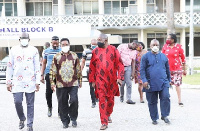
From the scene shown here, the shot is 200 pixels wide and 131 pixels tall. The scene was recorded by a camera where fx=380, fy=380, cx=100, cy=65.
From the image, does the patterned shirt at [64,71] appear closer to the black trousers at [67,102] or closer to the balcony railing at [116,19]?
the black trousers at [67,102]

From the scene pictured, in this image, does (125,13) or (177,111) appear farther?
(125,13)

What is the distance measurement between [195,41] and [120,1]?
7.43 meters

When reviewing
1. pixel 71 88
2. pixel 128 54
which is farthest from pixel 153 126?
pixel 128 54

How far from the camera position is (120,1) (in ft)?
109

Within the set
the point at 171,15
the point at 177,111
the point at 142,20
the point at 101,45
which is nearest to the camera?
the point at 101,45

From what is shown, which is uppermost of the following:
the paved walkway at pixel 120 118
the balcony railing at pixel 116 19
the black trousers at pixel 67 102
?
the balcony railing at pixel 116 19

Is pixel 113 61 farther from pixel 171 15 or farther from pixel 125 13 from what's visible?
pixel 125 13

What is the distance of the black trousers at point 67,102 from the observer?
7.62 meters

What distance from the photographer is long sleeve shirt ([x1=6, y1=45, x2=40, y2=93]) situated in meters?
7.12

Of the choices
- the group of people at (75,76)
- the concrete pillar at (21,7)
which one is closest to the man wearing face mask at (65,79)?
the group of people at (75,76)

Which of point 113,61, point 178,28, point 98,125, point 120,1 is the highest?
point 120,1

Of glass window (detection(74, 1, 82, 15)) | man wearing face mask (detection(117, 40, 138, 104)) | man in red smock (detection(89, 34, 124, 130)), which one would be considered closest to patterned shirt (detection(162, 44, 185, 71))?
man wearing face mask (detection(117, 40, 138, 104))

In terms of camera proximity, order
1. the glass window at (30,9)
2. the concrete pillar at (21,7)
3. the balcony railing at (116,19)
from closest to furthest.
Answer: the balcony railing at (116,19) < the concrete pillar at (21,7) < the glass window at (30,9)

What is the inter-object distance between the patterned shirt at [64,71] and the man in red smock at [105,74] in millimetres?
365
